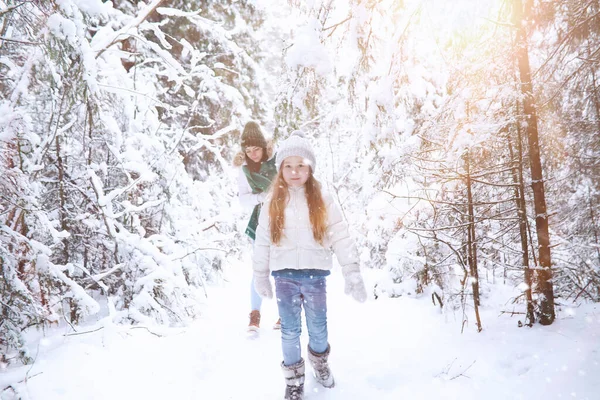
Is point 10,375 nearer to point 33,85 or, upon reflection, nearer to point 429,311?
point 33,85

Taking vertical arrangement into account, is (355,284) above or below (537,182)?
below

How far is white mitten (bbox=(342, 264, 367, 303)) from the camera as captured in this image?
276 centimetres

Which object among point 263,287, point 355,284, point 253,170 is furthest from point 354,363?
point 253,170

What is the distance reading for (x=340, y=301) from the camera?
19.0 feet

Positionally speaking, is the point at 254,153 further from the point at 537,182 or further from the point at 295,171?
the point at 537,182

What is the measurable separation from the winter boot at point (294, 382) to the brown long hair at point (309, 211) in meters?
0.99

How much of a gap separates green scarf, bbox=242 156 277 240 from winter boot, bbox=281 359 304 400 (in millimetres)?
1685

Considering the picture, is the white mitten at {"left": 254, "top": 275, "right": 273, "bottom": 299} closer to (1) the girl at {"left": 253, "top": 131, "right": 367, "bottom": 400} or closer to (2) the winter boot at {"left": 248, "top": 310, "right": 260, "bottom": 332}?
(1) the girl at {"left": 253, "top": 131, "right": 367, "bottom": 400}

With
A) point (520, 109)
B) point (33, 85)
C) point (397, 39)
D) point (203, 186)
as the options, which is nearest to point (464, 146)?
point (520, 109)

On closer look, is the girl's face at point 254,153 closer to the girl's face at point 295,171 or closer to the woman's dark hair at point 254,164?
the woman's dark hair at point 254,164

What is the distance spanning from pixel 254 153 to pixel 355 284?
214 cm

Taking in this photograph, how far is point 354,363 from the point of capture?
3.27 metres

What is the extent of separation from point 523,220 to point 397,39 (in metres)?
2.20

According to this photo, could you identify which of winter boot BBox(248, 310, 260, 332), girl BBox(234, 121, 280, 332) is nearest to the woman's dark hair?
girl BBox(234, 121, 280, 332)
